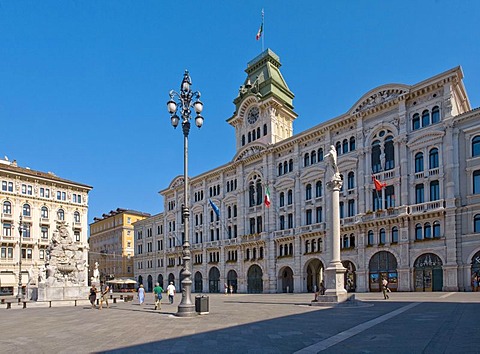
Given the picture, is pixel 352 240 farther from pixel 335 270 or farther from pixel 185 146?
pixel 185 146

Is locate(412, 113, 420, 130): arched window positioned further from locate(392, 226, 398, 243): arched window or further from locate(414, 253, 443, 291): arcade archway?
locate(414, 253, 443, 291): arcade archway

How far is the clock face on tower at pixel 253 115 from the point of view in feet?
213

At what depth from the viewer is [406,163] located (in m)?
43.0

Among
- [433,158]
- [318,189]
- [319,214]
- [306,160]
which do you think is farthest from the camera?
[306,160]

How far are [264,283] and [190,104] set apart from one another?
39235 millimetres

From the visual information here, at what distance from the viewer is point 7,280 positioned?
66.3 m

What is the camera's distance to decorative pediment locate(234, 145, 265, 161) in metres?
61.2

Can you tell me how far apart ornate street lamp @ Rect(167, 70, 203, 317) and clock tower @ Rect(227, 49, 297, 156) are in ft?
123

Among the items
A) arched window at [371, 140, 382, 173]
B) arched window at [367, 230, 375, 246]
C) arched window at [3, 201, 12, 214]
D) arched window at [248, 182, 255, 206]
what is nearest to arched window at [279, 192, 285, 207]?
arched window at [248, 182, 255, 206]

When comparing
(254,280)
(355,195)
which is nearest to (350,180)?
(355,195)

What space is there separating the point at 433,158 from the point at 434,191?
3.26 meters

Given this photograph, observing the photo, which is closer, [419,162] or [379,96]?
[419,162]

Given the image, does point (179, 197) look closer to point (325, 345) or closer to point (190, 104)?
point (190, 104)

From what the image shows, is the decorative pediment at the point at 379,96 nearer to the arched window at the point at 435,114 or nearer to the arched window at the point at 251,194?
the arched window at the point at 435,114
